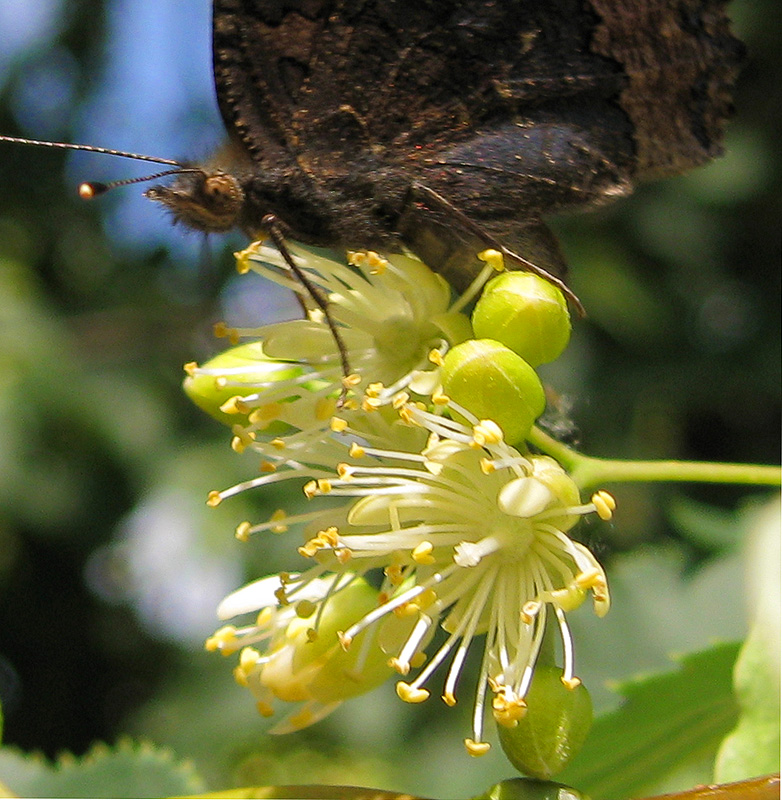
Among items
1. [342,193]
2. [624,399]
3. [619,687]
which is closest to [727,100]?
[342,193]

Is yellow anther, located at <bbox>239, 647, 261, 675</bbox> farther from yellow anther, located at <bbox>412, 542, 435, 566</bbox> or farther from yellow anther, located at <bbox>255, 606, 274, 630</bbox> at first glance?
yellow anther, located at <bbox>412, 542, 435, 566</bbox>

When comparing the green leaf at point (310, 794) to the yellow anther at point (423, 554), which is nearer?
the green leaf at point (310, 794)

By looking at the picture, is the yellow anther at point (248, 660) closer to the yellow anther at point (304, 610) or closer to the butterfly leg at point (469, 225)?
the yellow anther at point (304, 610)

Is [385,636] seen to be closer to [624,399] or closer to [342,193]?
[342,193]

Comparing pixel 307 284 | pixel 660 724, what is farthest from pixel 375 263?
pixel 660 724

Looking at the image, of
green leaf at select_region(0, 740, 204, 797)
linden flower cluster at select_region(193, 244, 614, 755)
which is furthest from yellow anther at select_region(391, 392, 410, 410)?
green leaf at select_region(0, 740, 204, 797)

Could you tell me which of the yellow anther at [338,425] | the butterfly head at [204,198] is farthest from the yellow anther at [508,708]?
the butterfly head at [204,198]

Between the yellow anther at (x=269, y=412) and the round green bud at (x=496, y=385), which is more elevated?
the round green bud at (x=496, y=385)
